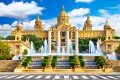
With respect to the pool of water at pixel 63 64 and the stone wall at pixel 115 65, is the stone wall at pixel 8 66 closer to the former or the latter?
the pool of water at pixel 63 64

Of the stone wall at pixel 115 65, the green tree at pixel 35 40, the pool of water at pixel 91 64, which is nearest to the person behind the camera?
the stone wall at pixel 115 65

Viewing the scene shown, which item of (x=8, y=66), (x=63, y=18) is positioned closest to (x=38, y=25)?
(x=63, y=18)

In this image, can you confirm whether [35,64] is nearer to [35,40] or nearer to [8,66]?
[8,66]

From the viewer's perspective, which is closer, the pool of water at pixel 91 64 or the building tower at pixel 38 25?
the pool of water at pixel 91 64

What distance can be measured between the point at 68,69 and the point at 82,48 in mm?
87759

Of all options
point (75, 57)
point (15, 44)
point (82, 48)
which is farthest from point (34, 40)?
point (75, 57)

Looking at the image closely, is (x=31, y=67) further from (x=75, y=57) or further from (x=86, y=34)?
(x=86, y=34)

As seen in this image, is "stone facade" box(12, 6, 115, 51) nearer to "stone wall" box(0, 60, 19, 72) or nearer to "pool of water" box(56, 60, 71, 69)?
"pool of water" box(56, 60, 71, 69)

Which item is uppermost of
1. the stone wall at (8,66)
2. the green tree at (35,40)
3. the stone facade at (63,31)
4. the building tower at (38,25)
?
the building tower at (38,25)

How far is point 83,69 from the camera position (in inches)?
1735

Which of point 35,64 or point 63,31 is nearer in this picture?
point 35,64

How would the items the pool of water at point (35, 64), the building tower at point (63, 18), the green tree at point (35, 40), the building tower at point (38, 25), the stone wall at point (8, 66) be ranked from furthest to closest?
1. the building tower at point (38, 25)
2. the building tower at point (63, 18)
3. the green tree at point (35, 40)
4. the stone wall at point (8, 66)
5. the pool of water at point (35, 64)

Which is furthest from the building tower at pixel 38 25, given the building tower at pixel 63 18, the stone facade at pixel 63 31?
the building tower at pixel 63 18

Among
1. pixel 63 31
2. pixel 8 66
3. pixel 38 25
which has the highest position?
pixel 38 25
